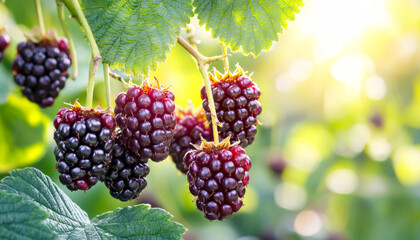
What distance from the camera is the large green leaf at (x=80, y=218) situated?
160 cm

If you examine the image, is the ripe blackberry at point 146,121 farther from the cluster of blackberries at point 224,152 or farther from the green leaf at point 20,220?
the green leaf at point 20,220

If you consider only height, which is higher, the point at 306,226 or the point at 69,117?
the point at 306,226

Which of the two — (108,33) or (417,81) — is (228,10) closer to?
(108,33)

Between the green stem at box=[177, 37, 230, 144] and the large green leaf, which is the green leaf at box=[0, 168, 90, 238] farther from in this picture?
the green stem at box=[177, 37, 230, 144]

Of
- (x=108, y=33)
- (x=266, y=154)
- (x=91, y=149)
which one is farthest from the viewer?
(x=266, y=154)

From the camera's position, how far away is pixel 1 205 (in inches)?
53.7

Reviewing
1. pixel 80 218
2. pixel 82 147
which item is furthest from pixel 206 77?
pixel 80 218

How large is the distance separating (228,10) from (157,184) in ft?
10.2

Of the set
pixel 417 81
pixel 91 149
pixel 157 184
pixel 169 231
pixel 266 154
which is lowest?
pixel 169 231

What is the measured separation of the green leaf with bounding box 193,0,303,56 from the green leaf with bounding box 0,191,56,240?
82 cm

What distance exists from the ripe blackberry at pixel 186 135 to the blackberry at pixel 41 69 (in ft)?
1.87

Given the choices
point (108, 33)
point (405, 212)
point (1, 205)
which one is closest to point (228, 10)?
point (108, 33)

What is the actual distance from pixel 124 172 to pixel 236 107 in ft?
1.48

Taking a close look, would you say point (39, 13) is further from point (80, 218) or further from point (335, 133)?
point (335, 133)
